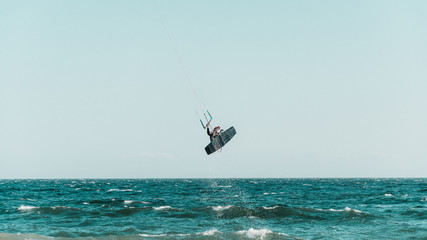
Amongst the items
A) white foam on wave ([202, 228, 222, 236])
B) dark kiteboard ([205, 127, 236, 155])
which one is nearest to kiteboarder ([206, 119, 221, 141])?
dark kiteboard ([205, 127, 236, 155])

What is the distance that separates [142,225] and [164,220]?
2613mm

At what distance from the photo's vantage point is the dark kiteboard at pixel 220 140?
23594 mm

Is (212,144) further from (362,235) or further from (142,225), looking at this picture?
(362,235)

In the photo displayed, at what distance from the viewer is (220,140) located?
79.5ft

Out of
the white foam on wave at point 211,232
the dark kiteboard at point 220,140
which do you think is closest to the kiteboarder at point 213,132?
the dark kiteboard at point 220,140

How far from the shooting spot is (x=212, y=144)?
926 inches

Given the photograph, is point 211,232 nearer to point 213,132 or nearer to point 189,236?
point 189,236

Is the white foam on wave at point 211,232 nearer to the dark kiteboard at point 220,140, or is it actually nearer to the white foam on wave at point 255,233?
the white foam on wave at point 255,233

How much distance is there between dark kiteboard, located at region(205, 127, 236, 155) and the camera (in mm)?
23594

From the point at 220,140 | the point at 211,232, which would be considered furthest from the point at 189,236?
the point at 220,140

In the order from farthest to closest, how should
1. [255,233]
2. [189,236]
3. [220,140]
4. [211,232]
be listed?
[220,140]
[211,232]
[255,233]
[189,236]

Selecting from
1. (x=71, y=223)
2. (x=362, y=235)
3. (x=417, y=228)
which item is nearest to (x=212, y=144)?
(x=362, y=235)

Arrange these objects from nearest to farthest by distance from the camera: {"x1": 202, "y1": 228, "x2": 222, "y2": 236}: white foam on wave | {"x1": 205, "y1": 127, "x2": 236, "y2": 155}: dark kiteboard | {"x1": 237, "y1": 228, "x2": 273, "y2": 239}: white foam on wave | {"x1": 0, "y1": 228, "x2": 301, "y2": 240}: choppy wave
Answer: {"x1": 0, "y1": 228, "x2": 301, "y2": 240}: choppy wave, {"x1": 237, "y1": 228, "x2": 273, "y2": 239}: white foam on wave, {"x1": 202, "y1": 228, "x2": 222, "y2": 236}: white foam on wave, {"x1": 205, "y1": 127, "x2": 236, "y2": 155}: dark kiteboard

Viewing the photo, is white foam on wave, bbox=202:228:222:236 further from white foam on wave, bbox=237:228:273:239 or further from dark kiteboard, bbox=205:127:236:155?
dark kiteboard, bbox=205:127:236:155
